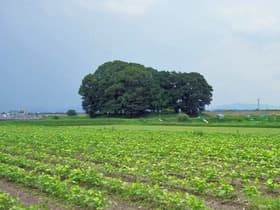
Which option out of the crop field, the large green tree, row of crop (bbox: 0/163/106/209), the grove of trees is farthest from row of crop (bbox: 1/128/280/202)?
the grove of trees

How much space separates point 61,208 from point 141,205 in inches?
60.7

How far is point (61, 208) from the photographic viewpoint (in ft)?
24.0

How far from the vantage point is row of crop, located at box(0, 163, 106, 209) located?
7.09 meters

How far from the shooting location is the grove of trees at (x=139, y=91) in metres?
63.5

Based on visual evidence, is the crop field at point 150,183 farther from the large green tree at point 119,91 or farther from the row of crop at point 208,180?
the large green tree at point 119,91

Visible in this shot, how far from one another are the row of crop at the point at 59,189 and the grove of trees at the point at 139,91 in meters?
52.0

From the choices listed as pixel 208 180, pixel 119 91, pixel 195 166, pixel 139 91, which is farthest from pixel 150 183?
pixel 119 91

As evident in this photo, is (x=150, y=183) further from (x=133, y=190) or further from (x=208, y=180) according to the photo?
(x=208, y=180)

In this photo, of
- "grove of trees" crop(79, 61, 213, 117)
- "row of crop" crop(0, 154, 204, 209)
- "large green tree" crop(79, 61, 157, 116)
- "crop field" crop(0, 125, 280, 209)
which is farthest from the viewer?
"grove of trees" crop(79, 61, 213, 117)

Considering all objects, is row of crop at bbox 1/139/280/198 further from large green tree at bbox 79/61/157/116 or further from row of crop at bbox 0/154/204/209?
large green tree at bbox 79/61/157/116

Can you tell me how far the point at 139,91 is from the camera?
208ft

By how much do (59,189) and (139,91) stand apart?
5552cm

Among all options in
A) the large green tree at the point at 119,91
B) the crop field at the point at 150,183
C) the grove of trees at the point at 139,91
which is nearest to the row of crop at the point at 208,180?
the crop field at the point at 150,183

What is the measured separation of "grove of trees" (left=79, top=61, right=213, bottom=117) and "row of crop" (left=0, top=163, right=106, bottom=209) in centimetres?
5200
